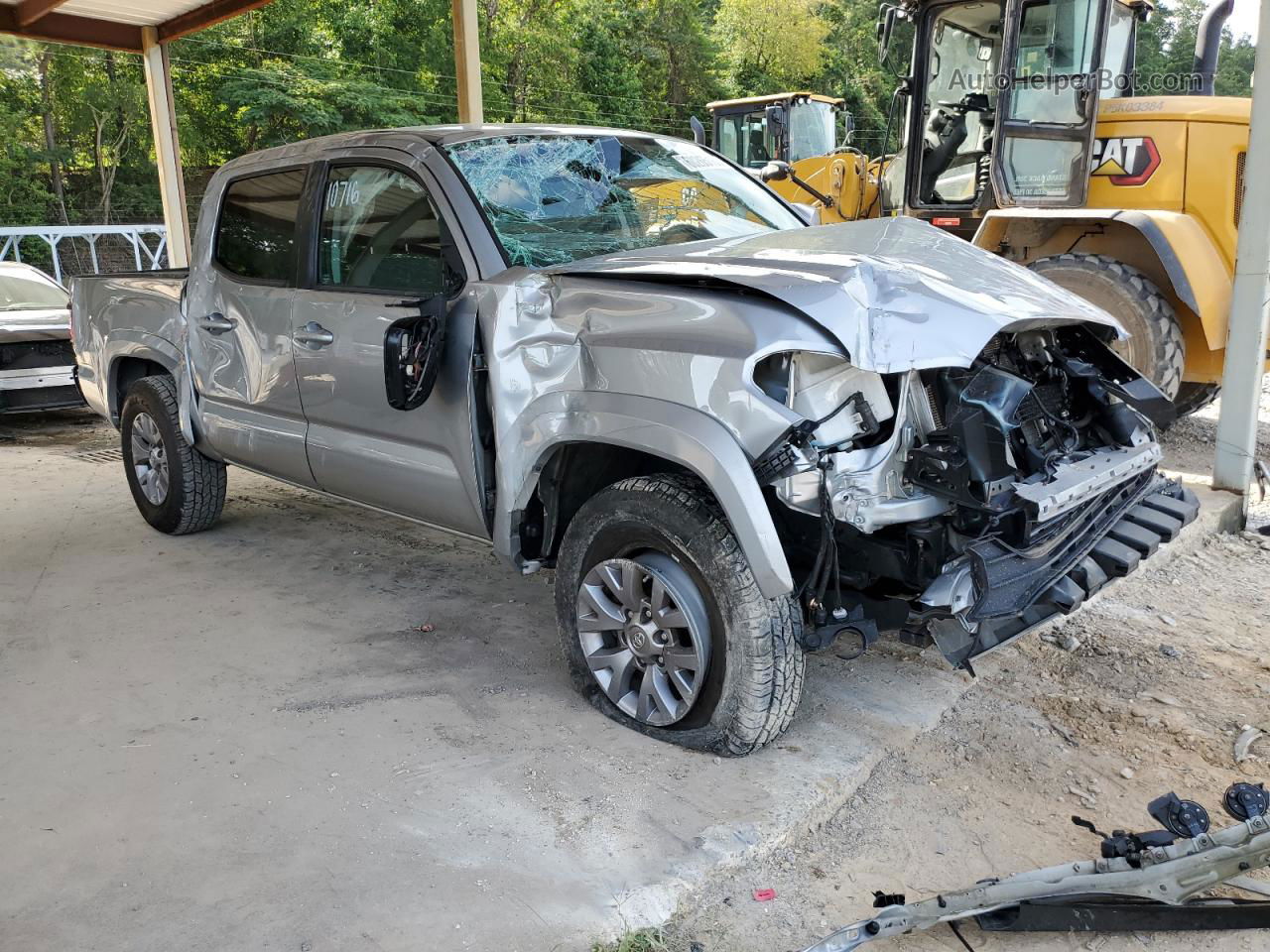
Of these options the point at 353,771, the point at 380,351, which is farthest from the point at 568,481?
the point at 353,771

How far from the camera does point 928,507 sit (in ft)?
9.61

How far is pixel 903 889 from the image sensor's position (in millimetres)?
2744

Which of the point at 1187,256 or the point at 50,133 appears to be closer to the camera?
the point at 1187,256

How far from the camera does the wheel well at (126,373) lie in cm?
593

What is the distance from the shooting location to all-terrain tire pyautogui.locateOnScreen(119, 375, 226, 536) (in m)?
5.59

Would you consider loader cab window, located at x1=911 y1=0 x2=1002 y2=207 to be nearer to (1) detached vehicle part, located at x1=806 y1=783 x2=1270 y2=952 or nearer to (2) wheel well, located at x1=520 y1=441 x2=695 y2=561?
(2) wheel well, located at x1=520 y1=441 x2=695 y2=561

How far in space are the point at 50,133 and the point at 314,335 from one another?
27.3 metres

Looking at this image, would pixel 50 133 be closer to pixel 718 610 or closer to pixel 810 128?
pixel 810 128

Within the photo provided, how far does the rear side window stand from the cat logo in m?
5.09

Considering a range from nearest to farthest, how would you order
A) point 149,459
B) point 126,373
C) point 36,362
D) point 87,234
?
point 149,459 < point 126,373 < point 36,362 < point 87,234

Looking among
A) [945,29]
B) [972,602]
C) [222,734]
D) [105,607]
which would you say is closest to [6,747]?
[222,734]

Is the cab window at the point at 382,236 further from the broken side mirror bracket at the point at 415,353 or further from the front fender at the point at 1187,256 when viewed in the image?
the front fender at the point at 1187,256

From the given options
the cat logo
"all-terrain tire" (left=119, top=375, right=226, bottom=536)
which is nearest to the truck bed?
"all-terrain tire" (left=119, top=375, right=226, bottom=536)

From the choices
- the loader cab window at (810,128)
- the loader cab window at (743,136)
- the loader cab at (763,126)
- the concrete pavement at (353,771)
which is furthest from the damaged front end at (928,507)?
the loader cab window at (743,136)
